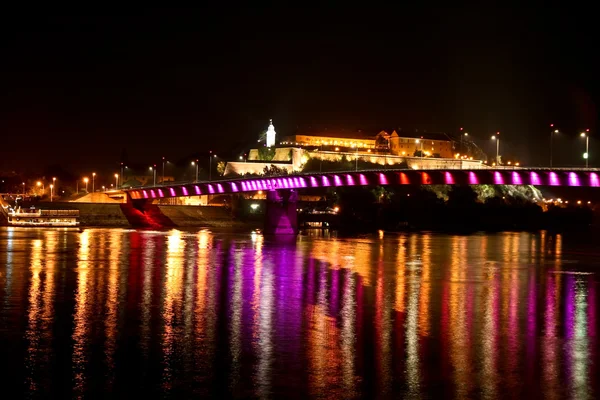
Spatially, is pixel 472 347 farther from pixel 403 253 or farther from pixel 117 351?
pixel 403 253

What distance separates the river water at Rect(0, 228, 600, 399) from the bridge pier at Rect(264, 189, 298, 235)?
146ft

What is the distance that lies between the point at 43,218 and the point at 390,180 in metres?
50.2

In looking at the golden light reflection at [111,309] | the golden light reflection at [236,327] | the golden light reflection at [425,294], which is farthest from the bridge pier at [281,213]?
the golden light reflection at [236,327]

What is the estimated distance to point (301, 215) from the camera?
136000 millimetres

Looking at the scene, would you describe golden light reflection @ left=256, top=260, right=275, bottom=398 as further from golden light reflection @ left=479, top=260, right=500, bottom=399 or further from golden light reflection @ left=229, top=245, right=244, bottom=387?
golden light reflection @ left=479, top=260, right=500, bottom=399

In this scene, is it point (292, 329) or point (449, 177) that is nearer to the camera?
point (292, 329)

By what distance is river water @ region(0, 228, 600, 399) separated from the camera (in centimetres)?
1919

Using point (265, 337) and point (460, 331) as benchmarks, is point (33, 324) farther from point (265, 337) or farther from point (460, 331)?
point (460, 331)

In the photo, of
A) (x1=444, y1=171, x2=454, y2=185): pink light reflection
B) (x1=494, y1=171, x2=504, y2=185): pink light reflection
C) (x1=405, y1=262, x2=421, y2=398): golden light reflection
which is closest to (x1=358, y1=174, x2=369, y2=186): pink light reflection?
(x1=444, y1=171, x2=454, y2=185): pink light reflection

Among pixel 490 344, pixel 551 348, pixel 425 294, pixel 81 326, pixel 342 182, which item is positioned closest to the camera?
pixel 551 348

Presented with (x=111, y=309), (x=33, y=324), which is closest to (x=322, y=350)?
(x=33, y=324)

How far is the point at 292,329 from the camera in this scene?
26.1 meters

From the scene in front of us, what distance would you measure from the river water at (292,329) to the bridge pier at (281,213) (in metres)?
44.4

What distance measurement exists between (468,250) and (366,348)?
49246mm
